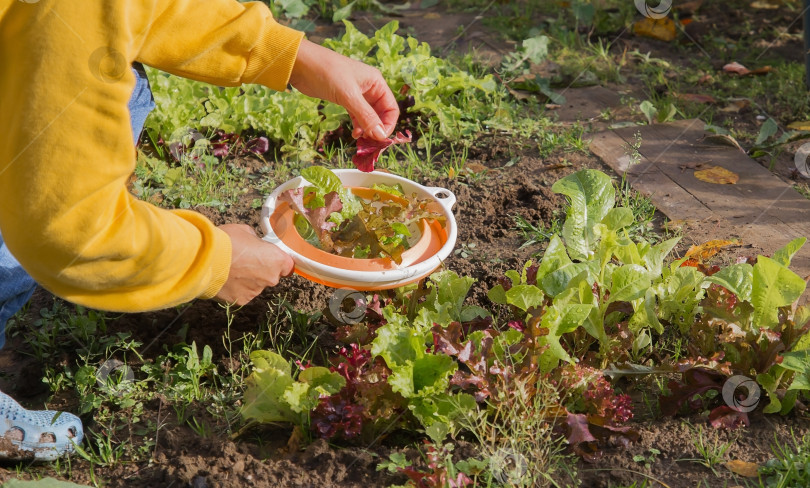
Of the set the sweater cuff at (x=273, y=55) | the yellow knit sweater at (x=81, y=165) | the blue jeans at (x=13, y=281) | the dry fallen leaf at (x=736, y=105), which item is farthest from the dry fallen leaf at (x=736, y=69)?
the yellow knit sweater at (x=81, y=165)

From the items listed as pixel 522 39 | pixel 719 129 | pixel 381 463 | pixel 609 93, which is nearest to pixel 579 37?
pixel 522 39

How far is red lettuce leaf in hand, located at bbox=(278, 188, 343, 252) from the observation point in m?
2.43

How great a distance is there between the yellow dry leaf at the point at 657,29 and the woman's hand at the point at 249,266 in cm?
311

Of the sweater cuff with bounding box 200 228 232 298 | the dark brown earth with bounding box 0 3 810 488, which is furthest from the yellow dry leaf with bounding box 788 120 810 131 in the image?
the sweater cuff with bounding box 200 228 232 298

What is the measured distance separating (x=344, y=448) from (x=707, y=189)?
75.9 inches

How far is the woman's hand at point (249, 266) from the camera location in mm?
2078

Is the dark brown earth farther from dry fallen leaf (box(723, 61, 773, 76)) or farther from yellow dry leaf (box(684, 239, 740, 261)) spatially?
dry fallen leaf (box(723, 61, 773, 76))

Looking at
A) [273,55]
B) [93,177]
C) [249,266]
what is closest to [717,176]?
[273,55]

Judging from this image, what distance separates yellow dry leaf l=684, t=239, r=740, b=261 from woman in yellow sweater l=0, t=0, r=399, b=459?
4.40 feet

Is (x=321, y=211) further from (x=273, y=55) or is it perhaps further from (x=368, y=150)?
(x=273, y=55)

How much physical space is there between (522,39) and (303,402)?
3.05 metres

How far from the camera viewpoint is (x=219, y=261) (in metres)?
1.96

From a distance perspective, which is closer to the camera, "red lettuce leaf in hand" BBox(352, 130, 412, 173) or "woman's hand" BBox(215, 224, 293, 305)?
"woman's hand" BBox(215, 224, 293, 305)

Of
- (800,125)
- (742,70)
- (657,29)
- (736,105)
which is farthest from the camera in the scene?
(657,29)
